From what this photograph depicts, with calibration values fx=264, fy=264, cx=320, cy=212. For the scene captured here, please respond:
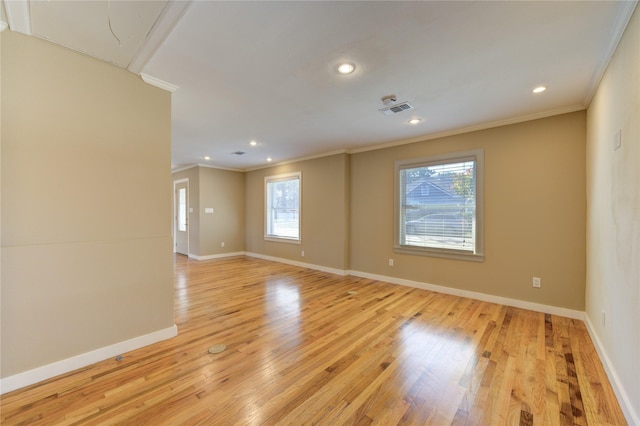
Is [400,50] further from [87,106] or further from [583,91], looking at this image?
[87,106]

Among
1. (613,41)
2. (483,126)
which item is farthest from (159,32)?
(483,126)

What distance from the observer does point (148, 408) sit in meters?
1.69

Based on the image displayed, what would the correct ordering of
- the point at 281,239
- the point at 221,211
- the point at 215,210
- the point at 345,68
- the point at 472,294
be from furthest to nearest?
the point at 221,211 → the point at 215,210 → the point at 281,239 → the point at 472,294 → the point at 345,68

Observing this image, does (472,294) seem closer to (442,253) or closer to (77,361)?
(442,253)

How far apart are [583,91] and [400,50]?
7.28 feet

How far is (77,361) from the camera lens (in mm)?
2096

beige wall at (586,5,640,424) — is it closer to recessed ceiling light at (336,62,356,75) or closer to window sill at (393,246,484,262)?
window sill at (393,246,484,262)

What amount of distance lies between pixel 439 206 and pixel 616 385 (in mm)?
2753

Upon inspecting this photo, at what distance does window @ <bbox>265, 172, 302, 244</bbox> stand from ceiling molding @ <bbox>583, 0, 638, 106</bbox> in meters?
4.86

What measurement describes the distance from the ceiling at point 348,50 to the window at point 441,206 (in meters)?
0.87

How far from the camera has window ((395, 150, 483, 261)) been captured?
3.92m

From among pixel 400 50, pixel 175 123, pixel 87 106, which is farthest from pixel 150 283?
pixel 400 50

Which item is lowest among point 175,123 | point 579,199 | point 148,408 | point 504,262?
point 148,408

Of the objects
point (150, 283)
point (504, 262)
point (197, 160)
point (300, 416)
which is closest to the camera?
point (300, 416)
